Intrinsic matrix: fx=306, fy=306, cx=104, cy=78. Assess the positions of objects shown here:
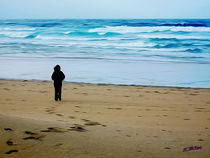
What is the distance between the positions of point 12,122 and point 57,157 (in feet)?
5.25

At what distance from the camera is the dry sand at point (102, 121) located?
3719 mm

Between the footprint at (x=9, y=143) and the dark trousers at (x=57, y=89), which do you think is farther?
the dark trousers at (x=57, y=89)

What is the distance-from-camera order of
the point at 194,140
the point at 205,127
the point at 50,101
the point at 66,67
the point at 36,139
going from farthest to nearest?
the point at 66,67 < the point at 50,101 < the point at 205,127 < the point at 194,140 < the point at 36,139

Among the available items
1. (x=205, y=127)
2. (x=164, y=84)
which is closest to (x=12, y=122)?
(x=205, y=127)

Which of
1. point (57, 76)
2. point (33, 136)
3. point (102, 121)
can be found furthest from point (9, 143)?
point (57, 76)

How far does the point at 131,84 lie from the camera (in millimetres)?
12070

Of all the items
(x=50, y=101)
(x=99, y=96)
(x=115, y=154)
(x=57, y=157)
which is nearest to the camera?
(x=57, y=157)

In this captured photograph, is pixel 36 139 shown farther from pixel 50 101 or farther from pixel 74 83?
pixel 74 83

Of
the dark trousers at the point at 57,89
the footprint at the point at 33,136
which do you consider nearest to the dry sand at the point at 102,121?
the footprint at the point at 33,136

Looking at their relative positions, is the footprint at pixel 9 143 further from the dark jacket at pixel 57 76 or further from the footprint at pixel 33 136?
the dark jacket at pixel 57 76

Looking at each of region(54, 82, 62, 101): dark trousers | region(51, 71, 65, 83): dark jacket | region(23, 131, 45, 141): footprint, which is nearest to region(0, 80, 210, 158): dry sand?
region(23, 131, 45, 141): footprint

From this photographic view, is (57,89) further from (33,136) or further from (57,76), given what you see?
(33,136)

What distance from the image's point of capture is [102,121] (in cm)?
614

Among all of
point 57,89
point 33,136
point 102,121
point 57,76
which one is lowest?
point 102,121
